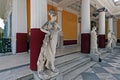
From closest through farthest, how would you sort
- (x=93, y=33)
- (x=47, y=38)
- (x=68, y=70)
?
1. (x=47, y=38)
2. (x=68, y=70)
3. (x=93, y=33)

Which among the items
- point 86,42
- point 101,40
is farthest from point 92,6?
point 86,42

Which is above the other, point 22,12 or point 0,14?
point 0,14

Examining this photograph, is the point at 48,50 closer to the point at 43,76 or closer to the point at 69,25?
the point at 43,76

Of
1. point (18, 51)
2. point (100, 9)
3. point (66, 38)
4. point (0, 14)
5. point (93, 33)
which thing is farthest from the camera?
point (0, 14)

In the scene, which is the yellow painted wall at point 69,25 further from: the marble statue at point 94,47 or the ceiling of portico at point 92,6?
the marble statue at point 94,47

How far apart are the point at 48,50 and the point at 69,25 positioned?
33.0ft

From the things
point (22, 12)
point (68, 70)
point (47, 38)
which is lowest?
point (68, 70)

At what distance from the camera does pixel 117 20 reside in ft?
57.6

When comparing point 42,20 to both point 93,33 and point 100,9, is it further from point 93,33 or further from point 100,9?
point 100,9

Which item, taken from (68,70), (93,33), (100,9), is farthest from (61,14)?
(68,70)

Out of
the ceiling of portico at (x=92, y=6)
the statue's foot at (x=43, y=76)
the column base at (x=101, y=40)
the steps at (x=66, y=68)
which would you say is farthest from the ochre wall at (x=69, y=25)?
the statue's foot at (x=43, y=76)

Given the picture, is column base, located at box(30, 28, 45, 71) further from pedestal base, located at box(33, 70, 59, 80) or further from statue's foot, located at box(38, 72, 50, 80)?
statue's foot, located at box(38, 72, 50, 80)

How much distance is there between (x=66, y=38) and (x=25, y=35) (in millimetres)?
5840

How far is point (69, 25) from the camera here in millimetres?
13344
